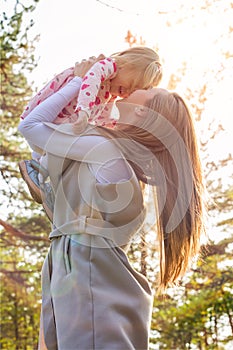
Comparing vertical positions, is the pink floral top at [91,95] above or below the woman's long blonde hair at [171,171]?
above

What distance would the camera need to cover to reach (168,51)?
17.7 ft

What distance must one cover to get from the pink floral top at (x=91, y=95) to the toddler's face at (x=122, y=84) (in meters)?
0.01

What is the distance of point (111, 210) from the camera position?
1.50 metres

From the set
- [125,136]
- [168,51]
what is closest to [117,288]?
[125,136]

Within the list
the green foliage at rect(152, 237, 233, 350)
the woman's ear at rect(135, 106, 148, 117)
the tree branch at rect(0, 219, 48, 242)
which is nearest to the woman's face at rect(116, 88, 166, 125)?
the woman's ear at rect(135, 106, 148, 117)

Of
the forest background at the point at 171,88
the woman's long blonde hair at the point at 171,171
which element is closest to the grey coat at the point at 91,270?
the woman's long blonde hair at the point at 171,171

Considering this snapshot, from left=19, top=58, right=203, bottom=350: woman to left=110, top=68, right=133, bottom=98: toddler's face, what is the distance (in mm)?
38

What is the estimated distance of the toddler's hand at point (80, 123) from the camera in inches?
60.4

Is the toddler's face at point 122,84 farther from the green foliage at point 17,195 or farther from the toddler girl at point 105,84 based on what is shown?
the green foliage at point 17,195

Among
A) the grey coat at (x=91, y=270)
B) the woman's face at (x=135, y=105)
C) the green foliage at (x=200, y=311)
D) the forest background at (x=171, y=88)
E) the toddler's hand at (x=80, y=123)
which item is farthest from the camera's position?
the green foliage at (x=200, y=311)

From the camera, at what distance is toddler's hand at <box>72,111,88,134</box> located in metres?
1.54

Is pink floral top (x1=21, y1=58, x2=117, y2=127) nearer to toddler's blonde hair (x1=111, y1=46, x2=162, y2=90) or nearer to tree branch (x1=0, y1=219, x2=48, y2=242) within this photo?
toddler's blonde hair (x1=111, y1=46, x2=162, y2=90)

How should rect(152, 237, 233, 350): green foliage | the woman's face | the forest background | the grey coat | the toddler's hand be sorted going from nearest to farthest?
the grey coat < the toddler's hand < the woman's face < the forest background < rect(152, 237, 233, 350): green foliage

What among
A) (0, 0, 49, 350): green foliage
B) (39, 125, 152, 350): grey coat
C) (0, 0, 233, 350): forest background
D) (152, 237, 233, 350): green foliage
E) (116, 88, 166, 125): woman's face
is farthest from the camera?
(152, 237, 233, 350): green foliage
